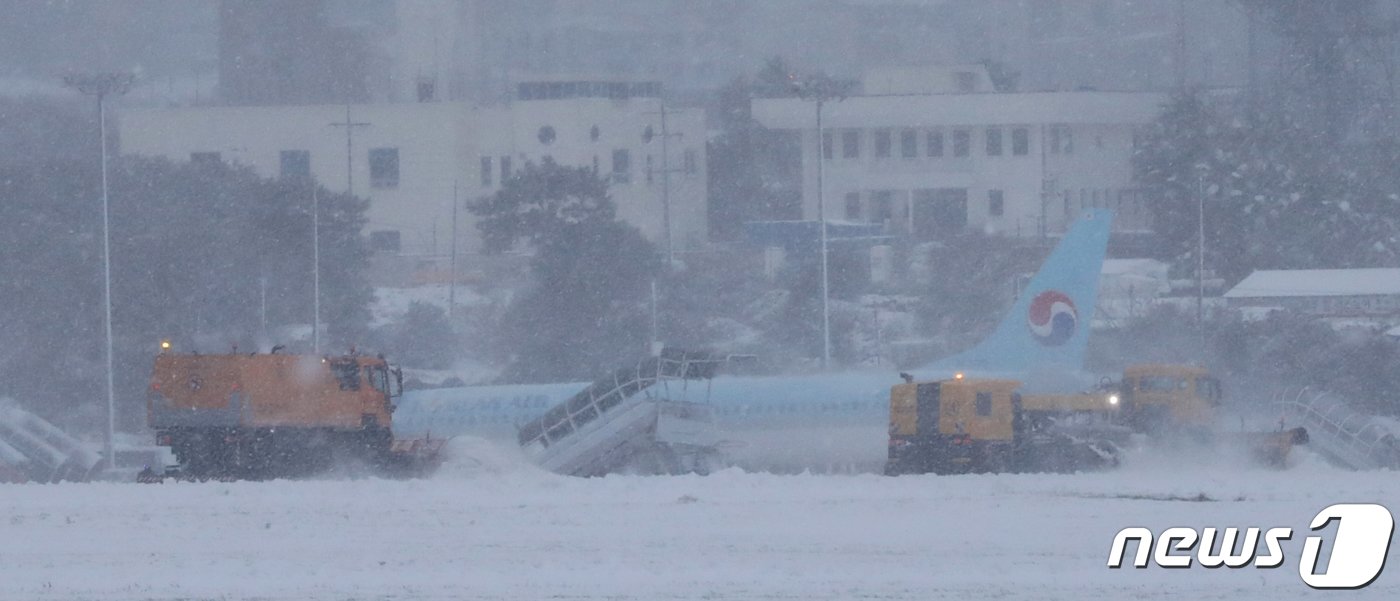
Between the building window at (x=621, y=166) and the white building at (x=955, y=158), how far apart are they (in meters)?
8.59

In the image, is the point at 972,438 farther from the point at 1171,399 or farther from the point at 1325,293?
the point at 1325,293

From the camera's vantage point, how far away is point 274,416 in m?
23.7

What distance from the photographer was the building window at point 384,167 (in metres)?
73.9

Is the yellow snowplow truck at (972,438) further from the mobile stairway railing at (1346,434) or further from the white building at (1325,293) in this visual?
the white building at (1325,293)

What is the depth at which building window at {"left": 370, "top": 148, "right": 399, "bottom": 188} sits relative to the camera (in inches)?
2908

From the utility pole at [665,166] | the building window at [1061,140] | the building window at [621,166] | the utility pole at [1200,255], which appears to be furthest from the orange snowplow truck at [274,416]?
the building window at [1061,140]

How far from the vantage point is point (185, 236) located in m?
53.7

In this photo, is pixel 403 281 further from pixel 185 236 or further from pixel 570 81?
pixel 570 81

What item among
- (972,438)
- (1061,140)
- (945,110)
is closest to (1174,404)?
(972,438)

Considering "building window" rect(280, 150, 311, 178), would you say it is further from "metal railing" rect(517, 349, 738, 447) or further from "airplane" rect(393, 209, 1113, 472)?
"metal railing" rect(517, 349, 738, 447)

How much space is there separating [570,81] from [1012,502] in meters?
64.6

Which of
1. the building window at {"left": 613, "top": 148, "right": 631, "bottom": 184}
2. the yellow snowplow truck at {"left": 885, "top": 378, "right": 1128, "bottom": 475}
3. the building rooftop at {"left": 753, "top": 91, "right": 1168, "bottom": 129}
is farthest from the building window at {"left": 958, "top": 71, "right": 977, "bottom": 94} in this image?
the yellow snowplow truck at {"left": 885, "top": 378, "right": 1128, "bottom": 475}

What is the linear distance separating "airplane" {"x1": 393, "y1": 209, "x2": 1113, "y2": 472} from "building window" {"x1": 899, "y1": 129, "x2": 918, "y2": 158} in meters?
41.9

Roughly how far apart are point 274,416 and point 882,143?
52.6 metres
